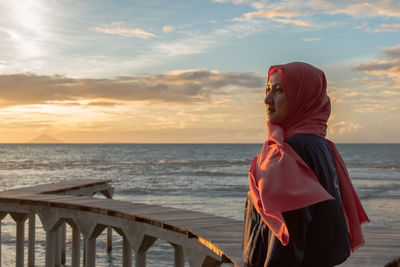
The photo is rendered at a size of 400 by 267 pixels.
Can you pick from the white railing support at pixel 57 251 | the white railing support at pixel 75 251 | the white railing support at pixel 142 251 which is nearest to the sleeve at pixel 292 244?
the white railing support at pixel 142 251

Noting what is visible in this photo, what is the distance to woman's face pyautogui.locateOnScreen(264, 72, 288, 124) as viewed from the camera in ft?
7.48

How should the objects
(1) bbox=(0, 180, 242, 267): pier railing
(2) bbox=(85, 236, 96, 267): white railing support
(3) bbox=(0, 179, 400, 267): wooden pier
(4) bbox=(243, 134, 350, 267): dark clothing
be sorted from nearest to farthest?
(4) bbox=(243, 134, 350, 267): dark clothing, (3) bbox=(0, 179, 400, 267): wooden pier, (1) bbox=(0, 180, 242, 267): pier railing, (2) bbox=(85, 236, 96, 267): white railing support

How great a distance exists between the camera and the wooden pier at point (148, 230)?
5331mm

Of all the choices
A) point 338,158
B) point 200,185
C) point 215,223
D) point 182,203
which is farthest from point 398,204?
point 338,158

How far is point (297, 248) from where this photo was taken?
2037 mm

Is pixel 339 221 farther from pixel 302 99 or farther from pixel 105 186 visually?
pixel 105 186

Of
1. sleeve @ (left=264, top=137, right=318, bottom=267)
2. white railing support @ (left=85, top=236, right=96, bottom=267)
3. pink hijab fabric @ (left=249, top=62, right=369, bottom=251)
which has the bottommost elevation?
white railing support @ (left=85, top=236, right=96, bottom=267)

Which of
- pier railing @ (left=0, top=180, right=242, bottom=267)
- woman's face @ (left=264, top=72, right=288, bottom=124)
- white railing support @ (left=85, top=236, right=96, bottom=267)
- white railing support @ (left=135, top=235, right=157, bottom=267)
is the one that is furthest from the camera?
white railing support @ (left=85, top=236, right=96, bottom=267)

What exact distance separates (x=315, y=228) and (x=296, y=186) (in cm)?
31

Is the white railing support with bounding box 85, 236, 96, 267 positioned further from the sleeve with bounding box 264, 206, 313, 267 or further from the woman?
the sleeve with bounding box 264, 206, 313, 267

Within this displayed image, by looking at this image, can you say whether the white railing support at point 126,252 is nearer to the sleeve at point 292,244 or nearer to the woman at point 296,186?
the woman at point 296,186

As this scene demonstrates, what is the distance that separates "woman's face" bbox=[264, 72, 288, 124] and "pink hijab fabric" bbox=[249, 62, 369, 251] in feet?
0.10

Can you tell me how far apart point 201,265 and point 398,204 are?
64.0 ft

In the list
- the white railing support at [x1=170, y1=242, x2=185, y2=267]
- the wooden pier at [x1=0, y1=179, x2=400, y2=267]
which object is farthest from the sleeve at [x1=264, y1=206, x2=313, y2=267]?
the white railing support at [x1=170, y1=242, x2=185, y2=267]
